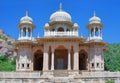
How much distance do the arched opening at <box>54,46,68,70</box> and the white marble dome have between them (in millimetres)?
4140

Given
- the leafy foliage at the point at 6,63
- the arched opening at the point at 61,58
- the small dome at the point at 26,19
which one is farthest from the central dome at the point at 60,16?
the leafy foliage at the point at 6,63

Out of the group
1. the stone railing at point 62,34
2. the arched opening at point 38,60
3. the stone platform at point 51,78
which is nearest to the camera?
the stone platform at point 51,78

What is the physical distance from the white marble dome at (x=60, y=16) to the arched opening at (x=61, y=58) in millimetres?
4140

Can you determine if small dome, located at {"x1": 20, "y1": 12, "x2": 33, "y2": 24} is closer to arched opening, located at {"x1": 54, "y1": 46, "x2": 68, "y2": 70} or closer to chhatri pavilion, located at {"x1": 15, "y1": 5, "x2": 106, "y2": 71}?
chhatri pavilion, located at {"x1": 15, "y1": 5, "x2": 106, "y2": 71}

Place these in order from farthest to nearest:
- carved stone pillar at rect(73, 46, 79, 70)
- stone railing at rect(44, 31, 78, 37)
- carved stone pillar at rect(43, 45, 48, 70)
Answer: stone railing at rect(44, 31, 78, 37), carved stone pillar at rect(43, 45, 48, 70), carved stone pillar at rect(73, 46, 79, 70)

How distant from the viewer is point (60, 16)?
38312 millimetres

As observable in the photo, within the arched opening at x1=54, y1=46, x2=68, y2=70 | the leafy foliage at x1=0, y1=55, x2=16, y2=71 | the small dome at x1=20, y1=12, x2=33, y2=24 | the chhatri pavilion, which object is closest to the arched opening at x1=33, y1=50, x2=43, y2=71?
the chhatri pavilion

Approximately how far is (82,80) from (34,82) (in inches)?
200

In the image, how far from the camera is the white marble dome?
38150mm

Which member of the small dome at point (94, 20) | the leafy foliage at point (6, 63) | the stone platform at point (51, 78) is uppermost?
the small dome at point (94, 20)

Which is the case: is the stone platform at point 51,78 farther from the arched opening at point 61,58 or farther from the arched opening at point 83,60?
the arched opening at point 83,60

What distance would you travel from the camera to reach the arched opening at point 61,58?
3722cm

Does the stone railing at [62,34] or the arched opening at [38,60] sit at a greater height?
the stone railing at [62,34]

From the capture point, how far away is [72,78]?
30000 mm
